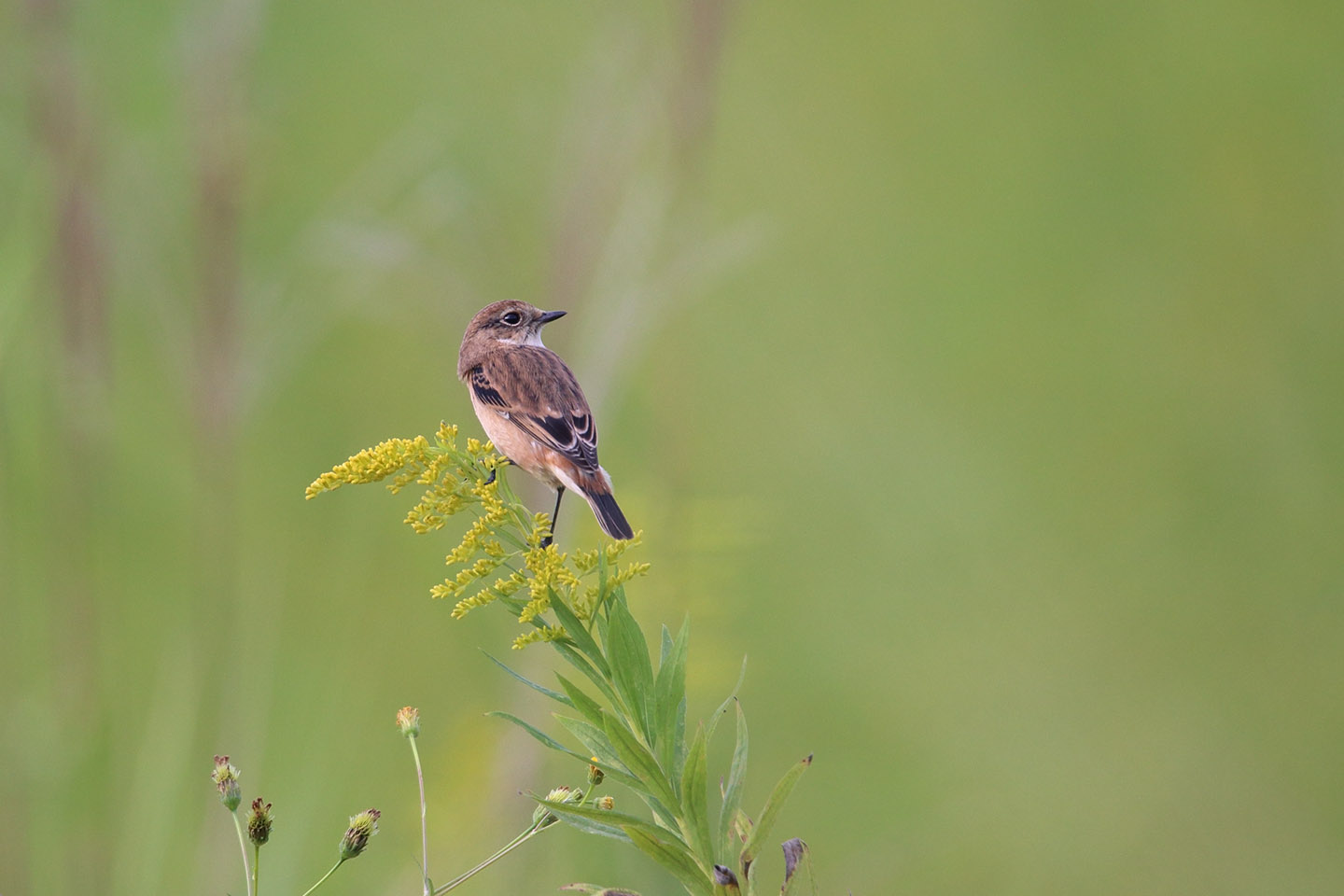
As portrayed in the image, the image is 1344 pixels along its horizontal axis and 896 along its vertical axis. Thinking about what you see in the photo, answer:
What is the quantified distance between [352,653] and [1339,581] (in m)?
4.30

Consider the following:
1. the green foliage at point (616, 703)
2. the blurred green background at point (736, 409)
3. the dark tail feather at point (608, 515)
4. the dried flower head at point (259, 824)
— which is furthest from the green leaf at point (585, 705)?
the blurred green background at point (736, 409)

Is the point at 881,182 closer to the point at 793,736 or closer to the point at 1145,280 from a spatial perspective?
the point at 1145,280

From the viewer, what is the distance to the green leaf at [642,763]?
124 centimetres

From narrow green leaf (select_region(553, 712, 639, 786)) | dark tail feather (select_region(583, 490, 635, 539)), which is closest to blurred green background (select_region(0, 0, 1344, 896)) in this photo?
dark tail feather (select_region(583, 490, 635, 539))

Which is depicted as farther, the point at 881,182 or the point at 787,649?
the point at 881,182

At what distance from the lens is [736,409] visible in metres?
6.62

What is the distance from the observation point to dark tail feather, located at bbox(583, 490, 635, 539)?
2.09 m

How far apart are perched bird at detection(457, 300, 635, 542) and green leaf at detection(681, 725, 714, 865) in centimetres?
88

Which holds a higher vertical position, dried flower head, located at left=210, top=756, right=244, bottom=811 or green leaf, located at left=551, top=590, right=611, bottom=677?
dried flower head, located at left=210, top=756, right=244, bottom=811

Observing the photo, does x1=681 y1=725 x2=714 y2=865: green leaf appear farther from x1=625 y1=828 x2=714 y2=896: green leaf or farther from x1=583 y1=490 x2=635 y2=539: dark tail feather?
x1=583 y1=490 x2=635 y2=539: dark tail feather

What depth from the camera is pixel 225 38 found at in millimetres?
2742

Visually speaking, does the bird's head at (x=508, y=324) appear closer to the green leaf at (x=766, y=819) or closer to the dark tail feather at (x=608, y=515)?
the dark tail feather at (x=608, y=515)

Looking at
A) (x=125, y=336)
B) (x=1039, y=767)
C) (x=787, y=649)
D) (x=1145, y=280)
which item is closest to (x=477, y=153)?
Result: (x=125, y=336)

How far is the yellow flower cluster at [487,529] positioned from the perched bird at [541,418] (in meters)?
0.70
